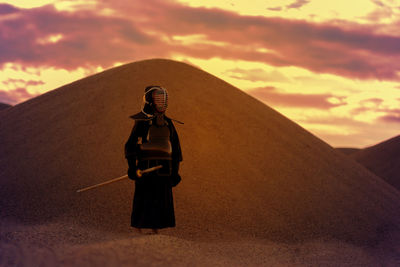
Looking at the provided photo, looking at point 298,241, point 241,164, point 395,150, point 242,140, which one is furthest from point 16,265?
point 395,150

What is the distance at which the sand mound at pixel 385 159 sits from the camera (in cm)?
2531

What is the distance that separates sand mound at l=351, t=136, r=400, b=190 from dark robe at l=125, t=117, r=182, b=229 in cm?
1961

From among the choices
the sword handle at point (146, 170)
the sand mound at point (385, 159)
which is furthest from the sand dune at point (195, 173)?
the sand mound at point (385, 159)

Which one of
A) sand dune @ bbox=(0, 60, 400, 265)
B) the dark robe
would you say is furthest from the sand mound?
the dark robe

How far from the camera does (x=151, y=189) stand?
267 inches

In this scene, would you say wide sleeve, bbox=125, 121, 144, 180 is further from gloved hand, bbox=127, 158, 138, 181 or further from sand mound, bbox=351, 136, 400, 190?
sand mound, bbox=351, 136, 400, 190

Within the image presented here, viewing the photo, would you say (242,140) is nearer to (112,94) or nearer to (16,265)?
(112,94)

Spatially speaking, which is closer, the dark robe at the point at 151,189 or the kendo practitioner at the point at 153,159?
the kendo practitioner at the point at 153,159

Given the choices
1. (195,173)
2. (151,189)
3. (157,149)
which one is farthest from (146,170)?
(195,173)

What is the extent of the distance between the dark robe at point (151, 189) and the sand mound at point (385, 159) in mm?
19607

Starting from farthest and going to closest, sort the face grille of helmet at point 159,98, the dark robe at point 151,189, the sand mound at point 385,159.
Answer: the sand mound at point 385,159 < the dark robe at point 151,189 < the face grille of helmet at point 159,98

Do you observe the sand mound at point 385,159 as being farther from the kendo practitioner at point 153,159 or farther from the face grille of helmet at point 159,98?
the face grille of helmet at point 159,98

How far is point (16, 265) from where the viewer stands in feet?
21.6

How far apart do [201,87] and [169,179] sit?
7.34 metres
